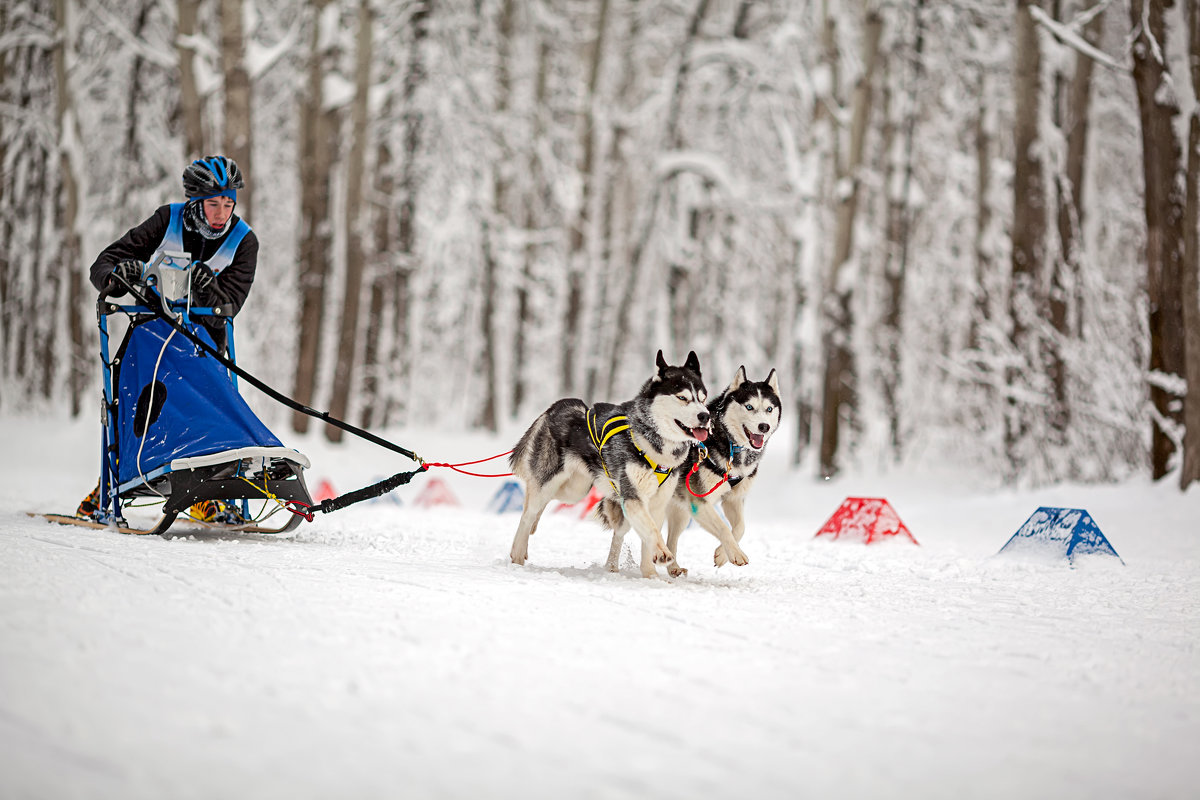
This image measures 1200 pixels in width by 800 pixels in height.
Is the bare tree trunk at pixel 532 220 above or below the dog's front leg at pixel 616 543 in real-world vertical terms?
above

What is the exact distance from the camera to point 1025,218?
1152 cm

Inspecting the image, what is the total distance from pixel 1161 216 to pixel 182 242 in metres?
9.12

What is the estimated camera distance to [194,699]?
255cm

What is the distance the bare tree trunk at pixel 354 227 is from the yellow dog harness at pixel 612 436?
11.1 meters

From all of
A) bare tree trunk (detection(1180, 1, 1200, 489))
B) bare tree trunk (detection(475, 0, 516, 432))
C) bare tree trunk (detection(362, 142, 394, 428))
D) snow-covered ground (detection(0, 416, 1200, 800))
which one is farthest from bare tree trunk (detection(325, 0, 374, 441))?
bare tree trunk (detection(1180, 1, 1200, 489))

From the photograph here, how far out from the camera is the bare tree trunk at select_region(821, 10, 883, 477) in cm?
1388

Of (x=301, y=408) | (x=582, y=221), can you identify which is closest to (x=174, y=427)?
(x=301, y=408)

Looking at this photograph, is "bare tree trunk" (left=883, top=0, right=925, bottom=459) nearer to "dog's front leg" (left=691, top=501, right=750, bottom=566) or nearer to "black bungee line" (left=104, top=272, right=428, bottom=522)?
"dog's front leg" (left=691, top=501, right=750, bottom=566)


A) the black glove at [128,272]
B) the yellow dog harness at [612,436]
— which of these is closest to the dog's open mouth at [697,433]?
the yellow dog harness at [612,436]

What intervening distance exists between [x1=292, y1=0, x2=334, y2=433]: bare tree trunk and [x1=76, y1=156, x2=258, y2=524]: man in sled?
9.58m

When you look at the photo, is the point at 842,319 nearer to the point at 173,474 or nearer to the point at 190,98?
the point at 190,98

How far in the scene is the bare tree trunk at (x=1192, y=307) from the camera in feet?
28.0

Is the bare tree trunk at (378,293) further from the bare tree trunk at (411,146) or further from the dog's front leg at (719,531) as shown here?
the dog's front leg at (719,531)

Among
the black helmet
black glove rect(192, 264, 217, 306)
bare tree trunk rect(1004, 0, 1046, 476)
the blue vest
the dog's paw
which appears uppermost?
bare tree trunk rect(1004, 0, 1046, 476)
